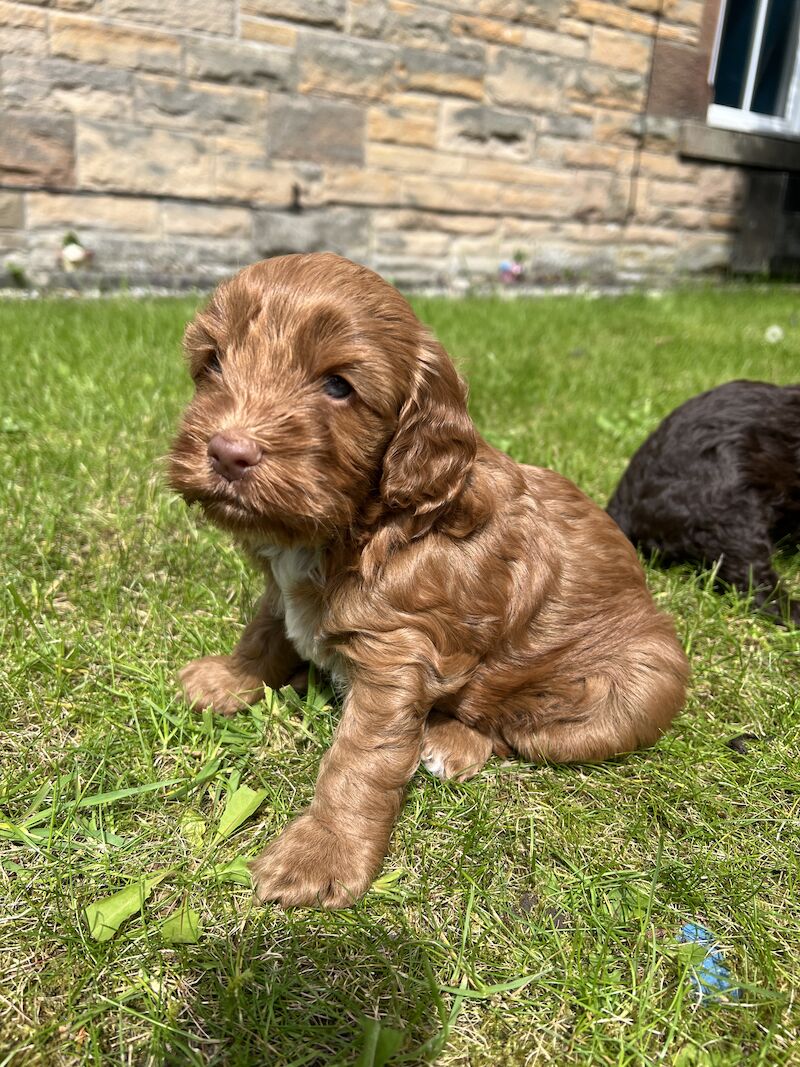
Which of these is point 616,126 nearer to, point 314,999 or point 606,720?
point 606,720

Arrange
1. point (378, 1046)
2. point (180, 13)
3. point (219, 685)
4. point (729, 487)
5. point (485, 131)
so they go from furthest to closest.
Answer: point (485, 131) < point (180, 13) < point (729, 487) < point (219, 685) < point (378, 1046)

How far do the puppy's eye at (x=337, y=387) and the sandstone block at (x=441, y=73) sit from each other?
770 cm

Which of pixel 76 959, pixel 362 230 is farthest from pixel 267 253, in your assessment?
pixel 76 959

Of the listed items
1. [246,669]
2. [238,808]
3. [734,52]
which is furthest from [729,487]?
[734,52]

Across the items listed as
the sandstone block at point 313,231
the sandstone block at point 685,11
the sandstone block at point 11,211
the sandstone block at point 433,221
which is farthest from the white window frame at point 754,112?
the sandstone block at point 11,211

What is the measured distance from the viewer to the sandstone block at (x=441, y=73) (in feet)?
26.7

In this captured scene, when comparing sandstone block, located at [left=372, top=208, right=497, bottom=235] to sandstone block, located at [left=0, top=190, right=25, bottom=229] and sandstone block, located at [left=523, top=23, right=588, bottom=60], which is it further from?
sandstone block, located at [left=0, top=190, right=25, bottom=229]

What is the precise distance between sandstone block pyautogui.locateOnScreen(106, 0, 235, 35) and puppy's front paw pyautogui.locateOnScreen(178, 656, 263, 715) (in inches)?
268

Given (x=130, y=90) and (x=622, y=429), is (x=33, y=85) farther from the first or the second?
(x=622, y=429)

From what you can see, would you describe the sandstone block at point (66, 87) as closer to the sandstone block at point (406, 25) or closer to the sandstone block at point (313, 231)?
Result: the sandstone block at point (313, 231)

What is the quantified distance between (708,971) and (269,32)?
27.4ft

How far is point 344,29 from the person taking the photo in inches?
304

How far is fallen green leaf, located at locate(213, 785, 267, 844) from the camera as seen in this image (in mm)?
2006

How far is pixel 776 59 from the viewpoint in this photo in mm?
11312
